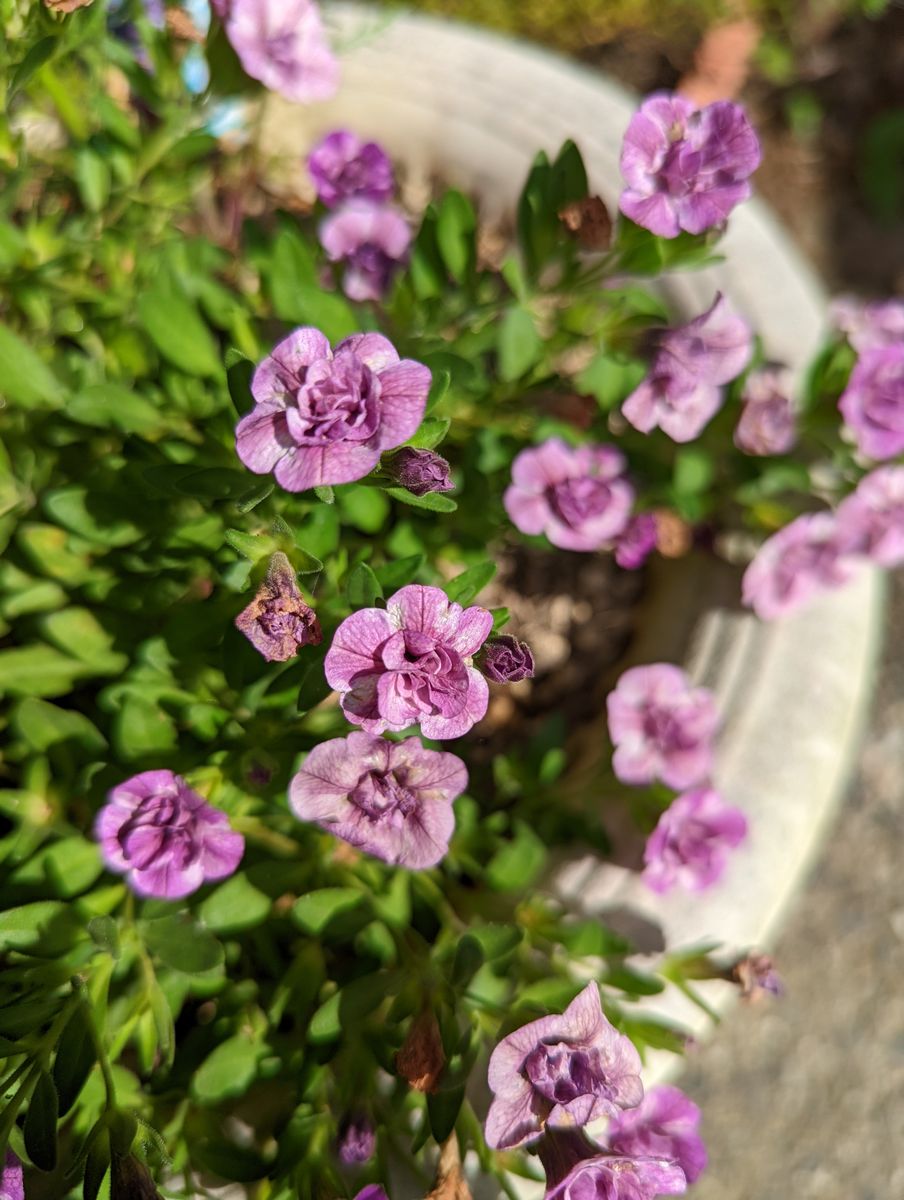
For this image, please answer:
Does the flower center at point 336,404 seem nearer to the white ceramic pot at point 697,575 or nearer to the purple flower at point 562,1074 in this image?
the purple flower at point 562,1074

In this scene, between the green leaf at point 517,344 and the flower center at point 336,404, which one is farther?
the green leaf at point 517,344

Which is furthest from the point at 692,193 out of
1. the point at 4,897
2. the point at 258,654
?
the point at 4,897

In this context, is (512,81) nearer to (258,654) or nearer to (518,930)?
(258,654)

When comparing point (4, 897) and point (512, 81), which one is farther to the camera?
point (512, 81)

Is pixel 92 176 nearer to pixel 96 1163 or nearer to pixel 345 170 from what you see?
pixel 345 170

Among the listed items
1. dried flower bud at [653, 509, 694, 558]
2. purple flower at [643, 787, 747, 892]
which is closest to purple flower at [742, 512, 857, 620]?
dried flower bud at [653, 509, 694, 558]

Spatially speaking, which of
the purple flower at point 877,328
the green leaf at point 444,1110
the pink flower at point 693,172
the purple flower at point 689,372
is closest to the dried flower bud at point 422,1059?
the green leaf at point 444,1110

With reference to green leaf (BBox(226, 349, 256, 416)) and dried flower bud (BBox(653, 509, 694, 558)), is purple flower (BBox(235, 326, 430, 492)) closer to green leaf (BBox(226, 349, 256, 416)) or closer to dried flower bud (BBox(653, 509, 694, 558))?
green leaf (BBox(226, 349, 256, 416))
